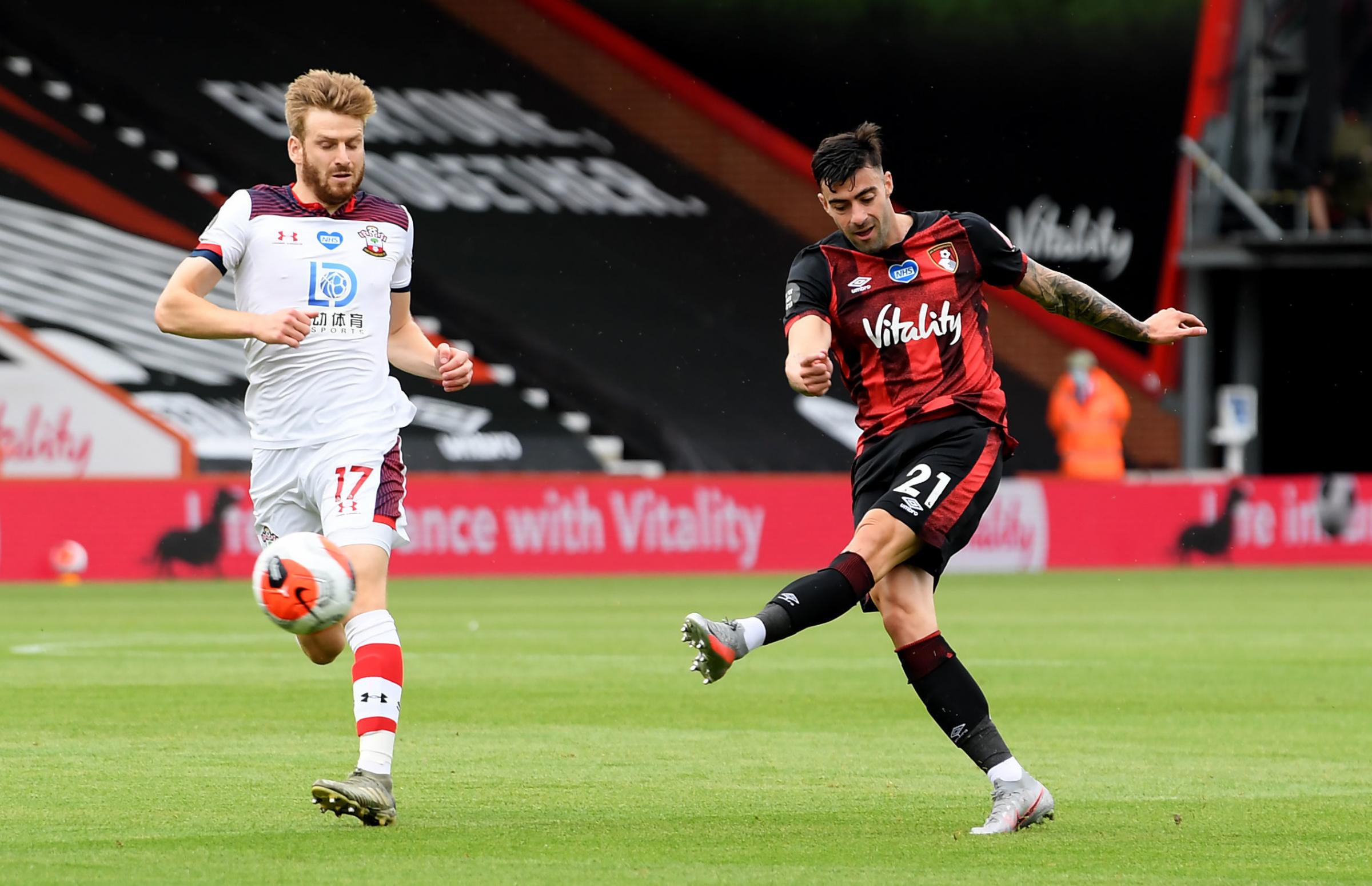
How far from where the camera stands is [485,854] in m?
5.74

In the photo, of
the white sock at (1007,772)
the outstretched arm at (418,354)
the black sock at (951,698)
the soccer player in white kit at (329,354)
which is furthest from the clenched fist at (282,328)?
the white sock at (1007,772)

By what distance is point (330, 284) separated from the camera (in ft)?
22.1

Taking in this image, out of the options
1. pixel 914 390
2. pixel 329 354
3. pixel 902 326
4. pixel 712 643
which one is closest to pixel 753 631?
pixel 712 643

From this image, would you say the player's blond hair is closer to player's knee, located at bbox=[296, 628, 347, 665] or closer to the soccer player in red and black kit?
the soccer player in red and black kit

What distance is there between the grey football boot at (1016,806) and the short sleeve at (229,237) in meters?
2.80

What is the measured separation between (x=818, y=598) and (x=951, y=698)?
676mm

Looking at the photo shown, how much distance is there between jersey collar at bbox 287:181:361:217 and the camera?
6.78 meters

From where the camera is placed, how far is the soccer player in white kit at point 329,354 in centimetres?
653

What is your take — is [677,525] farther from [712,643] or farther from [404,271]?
[712,643]

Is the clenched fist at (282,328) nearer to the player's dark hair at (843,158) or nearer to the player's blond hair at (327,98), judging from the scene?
the player's blond hair at (327,98)

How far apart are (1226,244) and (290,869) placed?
24.9m

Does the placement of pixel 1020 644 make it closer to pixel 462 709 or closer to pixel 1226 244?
pixel 462 709

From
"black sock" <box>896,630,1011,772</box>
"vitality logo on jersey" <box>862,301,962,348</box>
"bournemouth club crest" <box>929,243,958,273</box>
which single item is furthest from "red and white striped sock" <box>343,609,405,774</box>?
"bournemouth club crest" <box>929,243,958,273</box>

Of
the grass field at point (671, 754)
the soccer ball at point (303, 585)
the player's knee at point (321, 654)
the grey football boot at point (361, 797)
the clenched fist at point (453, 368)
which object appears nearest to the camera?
the grass field at point (671, 754)
